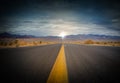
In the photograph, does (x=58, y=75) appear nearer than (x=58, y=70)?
Yes

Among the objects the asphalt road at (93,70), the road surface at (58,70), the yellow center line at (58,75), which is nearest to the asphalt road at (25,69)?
the road surface at (58,70)

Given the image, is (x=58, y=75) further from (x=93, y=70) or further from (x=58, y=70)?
(x=93, y=70)

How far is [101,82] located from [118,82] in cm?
62

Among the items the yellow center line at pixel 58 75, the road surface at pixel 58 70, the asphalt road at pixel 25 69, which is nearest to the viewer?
the yellow center line at pixel 58 75

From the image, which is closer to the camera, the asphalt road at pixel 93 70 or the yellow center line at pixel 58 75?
the yellow center line at pixel 58 75

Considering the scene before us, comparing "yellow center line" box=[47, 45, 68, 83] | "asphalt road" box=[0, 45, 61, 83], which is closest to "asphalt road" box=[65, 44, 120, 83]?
"yellow center line" box=[47, 45, 68, 83]

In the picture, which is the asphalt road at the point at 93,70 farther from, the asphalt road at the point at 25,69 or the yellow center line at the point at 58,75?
the asphalt road at the point at 25,69

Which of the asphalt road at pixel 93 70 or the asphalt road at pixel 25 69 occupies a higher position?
the asphalt road at pixel 25 69

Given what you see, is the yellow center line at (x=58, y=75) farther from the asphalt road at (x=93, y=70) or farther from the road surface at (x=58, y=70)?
Answer: the asphalt road at (x=93, y=70)

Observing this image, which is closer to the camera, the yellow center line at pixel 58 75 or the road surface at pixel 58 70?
the yellow center line at pixel 58 75

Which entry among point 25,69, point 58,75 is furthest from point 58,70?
point 25,69

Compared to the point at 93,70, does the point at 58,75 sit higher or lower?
higher

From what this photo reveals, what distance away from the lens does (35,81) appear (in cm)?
544

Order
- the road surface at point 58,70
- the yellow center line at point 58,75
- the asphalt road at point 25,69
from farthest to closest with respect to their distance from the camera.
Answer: the road surface at point 58,70
the asphalt road at point 25,69
the yellow center line at point 58,75
